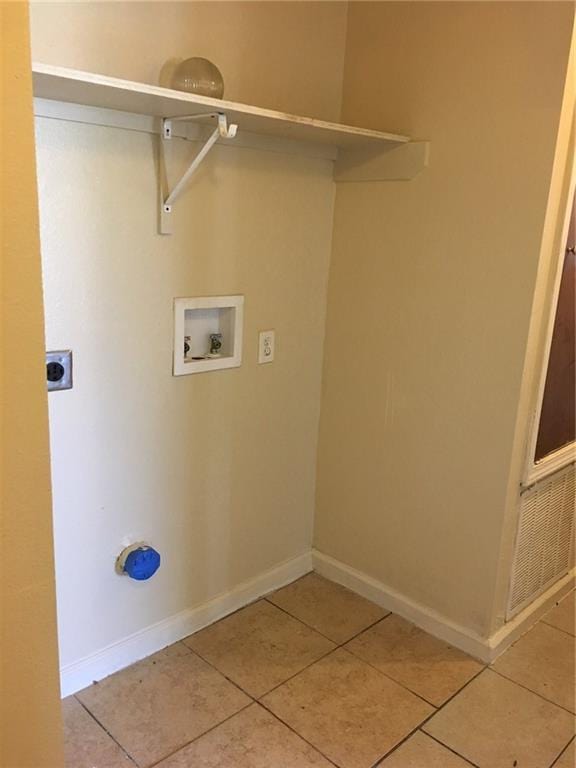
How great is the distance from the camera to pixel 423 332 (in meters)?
2.05

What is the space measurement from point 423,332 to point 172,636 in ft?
4.10

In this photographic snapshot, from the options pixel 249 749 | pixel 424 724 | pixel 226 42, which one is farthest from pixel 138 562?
pixel 226 42

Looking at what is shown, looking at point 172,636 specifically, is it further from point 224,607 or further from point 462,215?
point 462,215

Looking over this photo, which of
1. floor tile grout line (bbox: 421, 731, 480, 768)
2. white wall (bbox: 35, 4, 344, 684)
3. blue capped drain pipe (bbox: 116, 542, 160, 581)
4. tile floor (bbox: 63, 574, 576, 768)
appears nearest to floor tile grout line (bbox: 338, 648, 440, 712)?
tile floor (bbox: 63, 574, 576, 768)

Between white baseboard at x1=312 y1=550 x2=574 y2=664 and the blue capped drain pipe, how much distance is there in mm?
804

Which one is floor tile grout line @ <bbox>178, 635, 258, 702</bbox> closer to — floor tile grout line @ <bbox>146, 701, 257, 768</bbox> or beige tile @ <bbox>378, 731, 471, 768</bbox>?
floor tile grout line @ <bbox>146, 701, 257, 768</bbox>

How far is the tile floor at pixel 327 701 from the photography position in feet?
5.43

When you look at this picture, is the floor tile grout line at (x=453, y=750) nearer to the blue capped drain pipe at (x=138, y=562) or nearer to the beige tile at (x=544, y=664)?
the beige tile at (x=544, y=664)

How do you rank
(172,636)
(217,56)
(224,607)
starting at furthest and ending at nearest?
(224,607) < (172,636) < (217,56)

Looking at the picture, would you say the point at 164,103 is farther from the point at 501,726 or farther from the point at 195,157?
the point at 501,726

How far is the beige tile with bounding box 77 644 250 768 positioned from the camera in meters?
1.68

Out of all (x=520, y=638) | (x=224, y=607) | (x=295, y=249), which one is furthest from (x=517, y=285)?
(x=224, y=607)

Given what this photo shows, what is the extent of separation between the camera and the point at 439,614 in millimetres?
2150

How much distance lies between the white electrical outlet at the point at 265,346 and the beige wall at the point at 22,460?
126 centimetres
